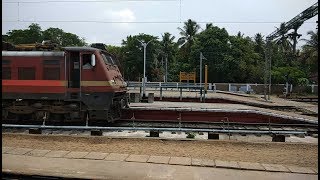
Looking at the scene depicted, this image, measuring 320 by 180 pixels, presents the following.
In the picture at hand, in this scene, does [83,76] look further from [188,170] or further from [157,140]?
[188,170]

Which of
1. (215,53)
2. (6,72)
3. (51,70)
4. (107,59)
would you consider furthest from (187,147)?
(215,53)

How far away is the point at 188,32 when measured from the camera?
6112 centimetres

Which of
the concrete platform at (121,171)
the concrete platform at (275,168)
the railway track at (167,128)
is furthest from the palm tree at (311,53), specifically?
the concrete platform at (121,171)

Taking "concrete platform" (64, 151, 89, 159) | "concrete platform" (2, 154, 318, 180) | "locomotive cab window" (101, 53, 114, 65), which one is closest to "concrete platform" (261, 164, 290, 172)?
"concrete platform" (2, 154, 318, 180)

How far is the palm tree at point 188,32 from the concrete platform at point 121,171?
53973 millimetres

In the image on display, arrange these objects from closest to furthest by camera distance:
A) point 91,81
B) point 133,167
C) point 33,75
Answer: point 133,167
point 91,81
point 33,75

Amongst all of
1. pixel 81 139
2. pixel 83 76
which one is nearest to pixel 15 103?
pixel 83 76

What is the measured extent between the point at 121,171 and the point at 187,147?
3.11 metres

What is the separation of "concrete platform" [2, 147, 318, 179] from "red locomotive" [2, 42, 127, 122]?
17.2ft

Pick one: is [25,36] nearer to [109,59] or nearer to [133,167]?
[109,59]

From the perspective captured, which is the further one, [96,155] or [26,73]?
[26,73]

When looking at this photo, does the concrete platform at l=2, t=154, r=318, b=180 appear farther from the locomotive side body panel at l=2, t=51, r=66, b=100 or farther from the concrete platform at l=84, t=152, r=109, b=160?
the locomotive side body panel at l=2, t=51, r=66, b=100

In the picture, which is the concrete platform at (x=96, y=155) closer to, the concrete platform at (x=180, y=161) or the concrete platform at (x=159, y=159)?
the concrete platform at (x=159, y=159)

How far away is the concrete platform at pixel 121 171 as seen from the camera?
671 centimetres
